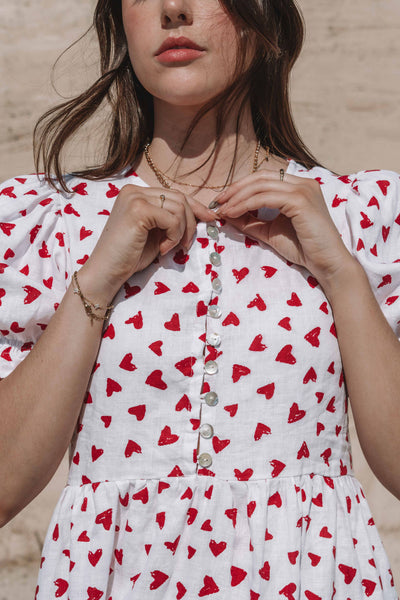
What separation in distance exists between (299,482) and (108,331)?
0.35 metres

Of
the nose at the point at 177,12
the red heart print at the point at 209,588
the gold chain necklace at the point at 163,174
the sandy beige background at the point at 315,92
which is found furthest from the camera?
the sandy beige background at the point at 315,92

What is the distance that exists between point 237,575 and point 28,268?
21.4 inches

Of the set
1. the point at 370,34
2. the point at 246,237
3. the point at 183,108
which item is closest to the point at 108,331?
the point at 246,237

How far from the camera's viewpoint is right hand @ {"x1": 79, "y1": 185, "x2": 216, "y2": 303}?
53.2 inches

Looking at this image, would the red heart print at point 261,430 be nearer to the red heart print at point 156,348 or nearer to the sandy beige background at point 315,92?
the red heart print at point 156,348

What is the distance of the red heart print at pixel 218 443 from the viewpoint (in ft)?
4.43

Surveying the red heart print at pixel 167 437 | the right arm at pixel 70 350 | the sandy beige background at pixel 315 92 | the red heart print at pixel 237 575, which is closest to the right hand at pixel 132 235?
the right arm at pixel 70 350

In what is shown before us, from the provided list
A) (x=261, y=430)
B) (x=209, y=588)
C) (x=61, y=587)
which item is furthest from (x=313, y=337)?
(x=61, y=587)

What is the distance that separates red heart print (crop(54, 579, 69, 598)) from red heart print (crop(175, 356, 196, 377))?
340 mm

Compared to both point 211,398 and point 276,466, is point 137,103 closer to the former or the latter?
point 211,398

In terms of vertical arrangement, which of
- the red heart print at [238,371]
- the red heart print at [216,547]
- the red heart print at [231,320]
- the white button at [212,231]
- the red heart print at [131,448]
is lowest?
the red heart print at [216,547]

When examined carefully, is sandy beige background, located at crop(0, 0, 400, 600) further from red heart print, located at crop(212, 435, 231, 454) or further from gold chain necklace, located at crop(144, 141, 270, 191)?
red heart print, located at crop(212, 435, 231, 454)

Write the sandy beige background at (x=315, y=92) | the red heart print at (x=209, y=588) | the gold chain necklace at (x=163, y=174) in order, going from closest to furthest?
the red heart print at (x=209, y=588) < the gold chain necklace at (x=163, y=174) < the sandy beige background at (x=315, y=92)

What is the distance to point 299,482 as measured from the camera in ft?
4.46
